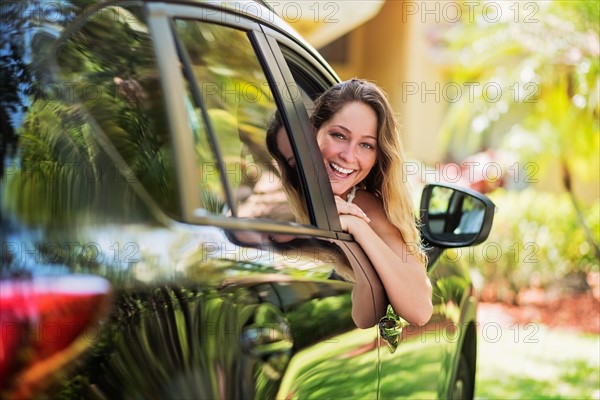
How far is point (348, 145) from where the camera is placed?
2.93 meters

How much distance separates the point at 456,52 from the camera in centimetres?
1276

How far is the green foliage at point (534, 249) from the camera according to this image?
11797mm

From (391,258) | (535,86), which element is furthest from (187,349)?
(535,86)

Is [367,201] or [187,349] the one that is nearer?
[187,349]

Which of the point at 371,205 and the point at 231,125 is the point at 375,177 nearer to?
the point at 371,205

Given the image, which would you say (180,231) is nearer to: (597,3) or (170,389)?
(170,389)

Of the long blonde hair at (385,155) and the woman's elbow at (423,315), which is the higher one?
the long blonde hair at (385,155)

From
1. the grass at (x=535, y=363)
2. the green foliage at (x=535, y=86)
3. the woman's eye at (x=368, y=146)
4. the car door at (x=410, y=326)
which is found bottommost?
the grass at (x=535, y=363)

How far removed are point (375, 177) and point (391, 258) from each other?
0.41 metres

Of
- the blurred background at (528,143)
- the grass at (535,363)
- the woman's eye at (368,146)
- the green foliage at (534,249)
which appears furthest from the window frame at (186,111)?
the green foliage at (534,249)

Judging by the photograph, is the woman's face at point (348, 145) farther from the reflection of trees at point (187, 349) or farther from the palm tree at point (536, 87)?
the palm tree at point (536, 87)

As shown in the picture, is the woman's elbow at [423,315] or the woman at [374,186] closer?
the woman at [374,186]

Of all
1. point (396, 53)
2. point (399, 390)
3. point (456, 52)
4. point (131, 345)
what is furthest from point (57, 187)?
point (396, 53)

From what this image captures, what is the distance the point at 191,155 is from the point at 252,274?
340 mm
